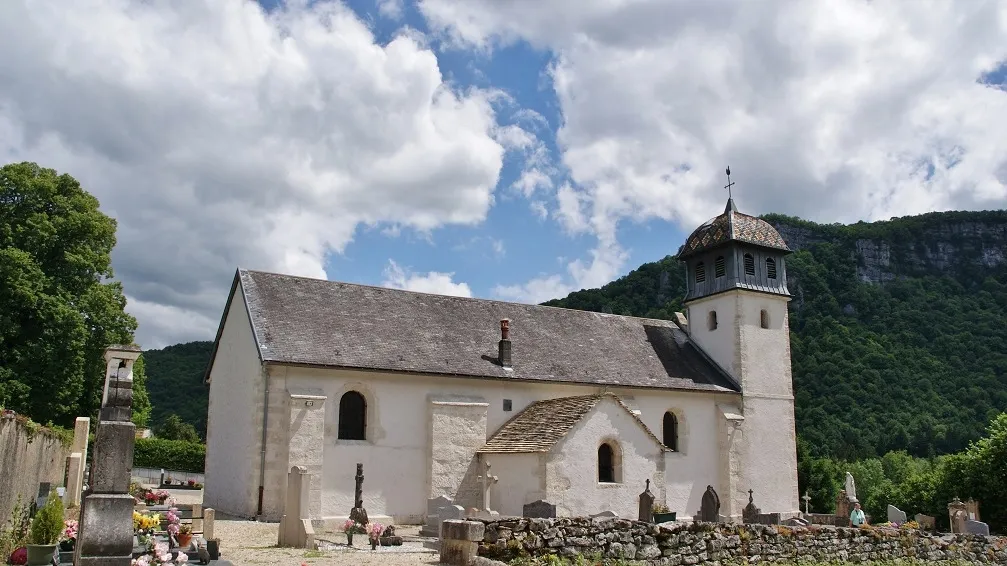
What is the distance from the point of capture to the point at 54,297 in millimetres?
29609

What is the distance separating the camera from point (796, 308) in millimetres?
62031

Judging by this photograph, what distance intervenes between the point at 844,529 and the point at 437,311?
51.9 feet

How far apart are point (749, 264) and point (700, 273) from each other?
211cm

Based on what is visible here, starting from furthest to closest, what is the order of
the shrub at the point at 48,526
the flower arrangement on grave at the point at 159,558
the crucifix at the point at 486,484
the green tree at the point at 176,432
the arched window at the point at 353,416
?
the green tree at the point at 176,432 → the arched window at the point at 353,416 → the crucifix at the point at 486,484 → the shrub at the point at 48,526 → the flower arrangement on grave at the point at 159,558

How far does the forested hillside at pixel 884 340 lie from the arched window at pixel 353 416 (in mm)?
32606

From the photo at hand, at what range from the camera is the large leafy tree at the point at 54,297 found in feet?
94.2

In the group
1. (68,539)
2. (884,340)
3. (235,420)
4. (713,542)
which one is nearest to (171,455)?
(235,420)

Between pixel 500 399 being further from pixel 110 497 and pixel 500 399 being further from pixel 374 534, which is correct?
pixel 110 497

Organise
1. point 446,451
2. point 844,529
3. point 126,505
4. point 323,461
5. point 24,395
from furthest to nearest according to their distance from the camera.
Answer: point 24,395, point 446,451, point 323,461, point 844,529, point 126,505

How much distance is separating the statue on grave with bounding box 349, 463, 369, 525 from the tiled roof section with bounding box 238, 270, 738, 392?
3.31 meters

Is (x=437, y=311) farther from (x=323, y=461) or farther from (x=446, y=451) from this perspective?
(x=323, y=461)

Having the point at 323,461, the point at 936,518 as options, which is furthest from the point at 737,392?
→ the point at 323,461

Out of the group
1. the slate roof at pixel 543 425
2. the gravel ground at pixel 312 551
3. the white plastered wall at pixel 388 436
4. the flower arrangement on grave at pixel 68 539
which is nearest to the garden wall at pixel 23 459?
the flower arrangement on grave at pixel 68 539

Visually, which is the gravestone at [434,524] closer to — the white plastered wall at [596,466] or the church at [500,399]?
the church at [500,399]
